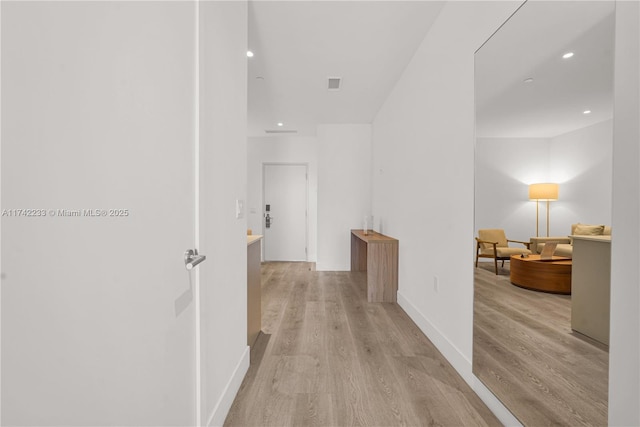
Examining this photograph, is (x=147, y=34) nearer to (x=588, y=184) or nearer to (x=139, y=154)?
(x=139, y=154)

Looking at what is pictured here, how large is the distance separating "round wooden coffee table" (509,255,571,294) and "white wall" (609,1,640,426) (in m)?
0.20

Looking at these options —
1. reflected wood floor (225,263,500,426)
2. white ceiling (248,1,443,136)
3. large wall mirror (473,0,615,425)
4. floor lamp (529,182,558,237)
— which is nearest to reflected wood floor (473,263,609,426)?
large wall mirror (473,0,615,425)

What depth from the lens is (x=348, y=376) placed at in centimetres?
183

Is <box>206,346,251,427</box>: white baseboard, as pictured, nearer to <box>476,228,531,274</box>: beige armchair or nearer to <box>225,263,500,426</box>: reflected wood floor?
<box>225,263,500,426</box>: reflected wood floor

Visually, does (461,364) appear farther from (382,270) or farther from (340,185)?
(340,185)

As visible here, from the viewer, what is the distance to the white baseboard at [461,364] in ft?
4.74

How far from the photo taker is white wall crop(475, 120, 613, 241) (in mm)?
1021

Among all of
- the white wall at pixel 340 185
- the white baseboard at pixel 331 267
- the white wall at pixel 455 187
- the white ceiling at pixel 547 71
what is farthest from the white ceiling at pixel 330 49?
the white baseboard at pixel 331 267

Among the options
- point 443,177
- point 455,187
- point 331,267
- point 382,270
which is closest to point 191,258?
point 455,187

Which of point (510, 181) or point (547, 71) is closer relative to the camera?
point (547, 71)

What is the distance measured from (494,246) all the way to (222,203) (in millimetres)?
1492

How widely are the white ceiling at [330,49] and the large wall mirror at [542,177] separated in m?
1.04

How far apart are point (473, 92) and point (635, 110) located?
38.8 inches

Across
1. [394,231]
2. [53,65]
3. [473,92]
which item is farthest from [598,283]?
[394,231]
